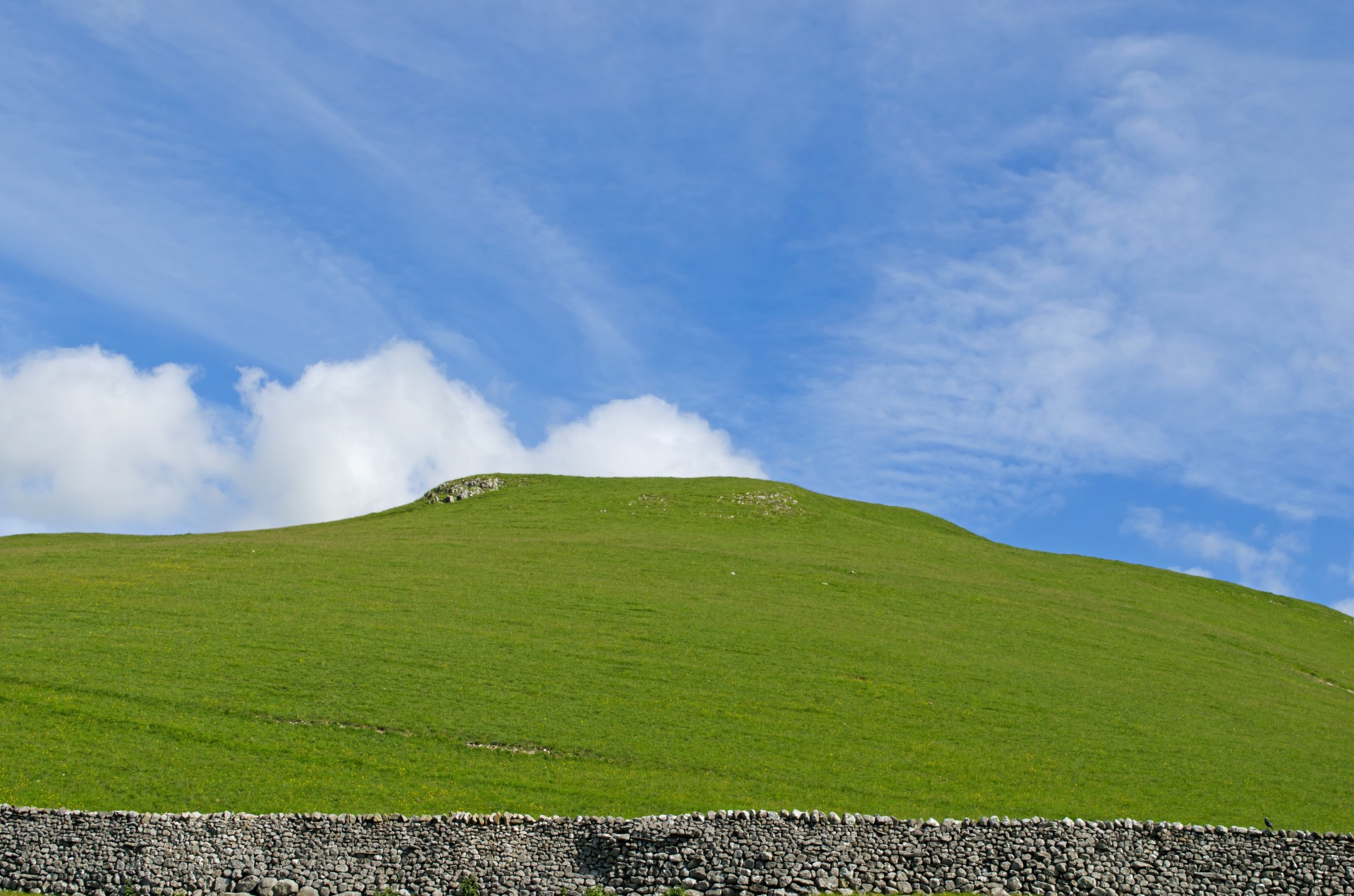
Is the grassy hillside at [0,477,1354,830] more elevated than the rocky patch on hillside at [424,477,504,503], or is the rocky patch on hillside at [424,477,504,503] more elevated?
the rocky patch on hillside at [424,477,504,503]

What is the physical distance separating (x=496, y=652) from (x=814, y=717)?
14960 millimetres

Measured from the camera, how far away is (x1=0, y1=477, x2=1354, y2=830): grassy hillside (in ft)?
99.6

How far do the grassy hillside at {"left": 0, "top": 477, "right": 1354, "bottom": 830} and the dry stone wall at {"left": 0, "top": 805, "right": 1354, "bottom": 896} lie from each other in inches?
184

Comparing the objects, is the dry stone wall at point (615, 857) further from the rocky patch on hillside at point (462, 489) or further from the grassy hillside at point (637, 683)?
the rocky patch on hillside at point (462, 489)

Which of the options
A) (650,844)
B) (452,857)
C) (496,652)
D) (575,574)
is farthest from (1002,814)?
(575,574)

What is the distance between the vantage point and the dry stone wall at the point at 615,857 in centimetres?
2147

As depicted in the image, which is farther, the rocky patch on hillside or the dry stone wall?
the rocky patch on hillside

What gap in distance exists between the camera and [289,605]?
48000 millimetres

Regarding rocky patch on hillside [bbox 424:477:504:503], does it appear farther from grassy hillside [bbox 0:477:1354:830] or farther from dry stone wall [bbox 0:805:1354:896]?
dry stone wall [bbox 0:805:1354:896]

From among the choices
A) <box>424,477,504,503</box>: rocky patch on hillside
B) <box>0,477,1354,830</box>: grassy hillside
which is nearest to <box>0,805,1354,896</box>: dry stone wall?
<box>0,477,1354,830</box>: grassy hillside

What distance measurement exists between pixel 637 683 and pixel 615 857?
18275mm

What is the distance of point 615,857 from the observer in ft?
72.0

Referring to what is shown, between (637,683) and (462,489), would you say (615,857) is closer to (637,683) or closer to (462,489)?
(637,683)

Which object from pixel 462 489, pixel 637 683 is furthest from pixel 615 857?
pixel 462 489
